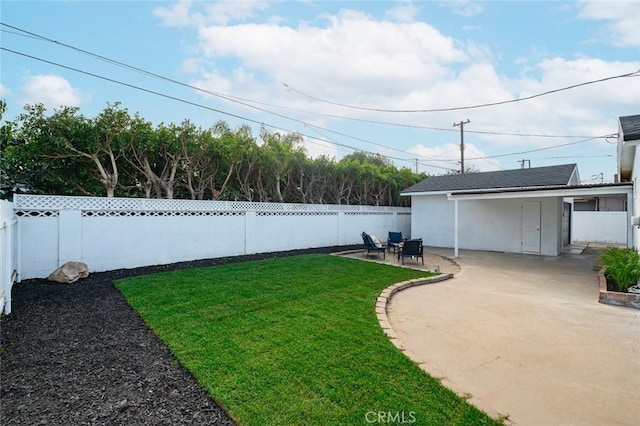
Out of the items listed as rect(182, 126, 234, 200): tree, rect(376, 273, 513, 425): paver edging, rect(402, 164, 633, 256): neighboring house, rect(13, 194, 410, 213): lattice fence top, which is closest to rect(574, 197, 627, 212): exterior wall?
rect(402, 164, 633, 256): neighboring house

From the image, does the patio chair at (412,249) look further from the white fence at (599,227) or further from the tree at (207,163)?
the white fence at (599,227)

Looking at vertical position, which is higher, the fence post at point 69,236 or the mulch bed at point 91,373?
the fence post at point 69,236

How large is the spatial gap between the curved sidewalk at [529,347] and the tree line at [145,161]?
309 inches

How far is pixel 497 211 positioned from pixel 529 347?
11595 millimetres

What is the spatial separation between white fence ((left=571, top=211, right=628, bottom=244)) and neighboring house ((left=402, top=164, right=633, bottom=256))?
2.13m

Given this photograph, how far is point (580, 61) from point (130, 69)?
47.6 feet

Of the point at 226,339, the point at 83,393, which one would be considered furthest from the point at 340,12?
the point at 83,393

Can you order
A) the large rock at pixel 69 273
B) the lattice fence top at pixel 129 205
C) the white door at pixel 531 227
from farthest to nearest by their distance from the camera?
the white door at pixel 531 227
the lattice fence top at pixel 129 205
the large rock at pixel 69 273

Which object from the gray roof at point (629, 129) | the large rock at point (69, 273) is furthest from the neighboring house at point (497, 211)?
the large rock at point (69, 273)

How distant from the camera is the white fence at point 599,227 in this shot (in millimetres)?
17062

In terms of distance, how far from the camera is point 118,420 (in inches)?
97.5

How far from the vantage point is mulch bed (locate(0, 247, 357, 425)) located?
2.54 m

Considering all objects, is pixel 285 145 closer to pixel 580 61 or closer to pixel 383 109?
pixel 383 109

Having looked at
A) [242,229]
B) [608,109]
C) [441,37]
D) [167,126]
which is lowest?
[242,229]
